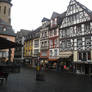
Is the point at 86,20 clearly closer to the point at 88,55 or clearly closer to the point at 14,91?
the point at 88,55

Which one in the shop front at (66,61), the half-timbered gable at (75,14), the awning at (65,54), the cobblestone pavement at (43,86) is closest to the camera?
the cobblestone pavement at (43,86)

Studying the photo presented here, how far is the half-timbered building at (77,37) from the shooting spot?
2789 centimetres

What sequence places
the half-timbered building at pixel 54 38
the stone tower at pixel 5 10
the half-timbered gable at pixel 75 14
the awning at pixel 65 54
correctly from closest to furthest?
the half-timbered gable at pixel 75 14, the awning at pixel 65 54, the half-timbered building at pixel 54 38, the stone tower at pixel 5 10

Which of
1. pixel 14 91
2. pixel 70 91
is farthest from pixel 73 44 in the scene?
pixel 14 91

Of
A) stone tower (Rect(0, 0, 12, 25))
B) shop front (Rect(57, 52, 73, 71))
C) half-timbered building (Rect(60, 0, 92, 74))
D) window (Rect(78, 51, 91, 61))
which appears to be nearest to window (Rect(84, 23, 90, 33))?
half-timbered building (Rect(60, 0, 92, 74))

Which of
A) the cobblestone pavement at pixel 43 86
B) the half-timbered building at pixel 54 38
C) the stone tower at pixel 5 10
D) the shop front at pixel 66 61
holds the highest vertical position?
the stone tower at pixel 5 10

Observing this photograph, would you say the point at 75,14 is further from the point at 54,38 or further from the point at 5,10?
the point at 5,10

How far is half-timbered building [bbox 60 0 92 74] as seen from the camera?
91.5 ft

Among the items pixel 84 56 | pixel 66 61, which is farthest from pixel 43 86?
pixel 66 61

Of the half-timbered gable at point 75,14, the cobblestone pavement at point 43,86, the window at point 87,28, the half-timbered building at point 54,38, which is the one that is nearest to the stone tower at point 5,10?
the half-timbered building at point 54,38

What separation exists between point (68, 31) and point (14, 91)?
996 inches

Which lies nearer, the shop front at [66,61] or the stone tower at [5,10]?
the shop front at [66,61]

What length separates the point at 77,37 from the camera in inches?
1186

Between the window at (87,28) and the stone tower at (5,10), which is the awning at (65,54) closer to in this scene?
the window at (87,28)
